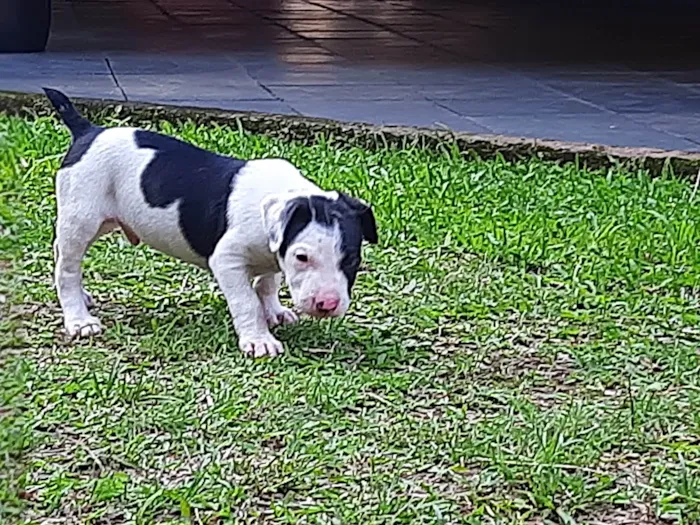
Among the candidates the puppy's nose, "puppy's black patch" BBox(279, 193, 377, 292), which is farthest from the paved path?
the puppy's nose

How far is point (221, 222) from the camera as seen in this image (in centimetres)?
307

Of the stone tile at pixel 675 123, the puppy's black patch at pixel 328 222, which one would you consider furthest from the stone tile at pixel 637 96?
the puppy's black patch at pixel 328 222

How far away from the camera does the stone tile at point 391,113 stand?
5.45 metres

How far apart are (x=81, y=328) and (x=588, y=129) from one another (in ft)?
9.36

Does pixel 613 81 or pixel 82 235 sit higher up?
pixel 82 235

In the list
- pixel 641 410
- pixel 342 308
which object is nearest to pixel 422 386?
pixel 342 308

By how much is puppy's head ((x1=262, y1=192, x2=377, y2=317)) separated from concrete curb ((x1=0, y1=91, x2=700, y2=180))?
221cm

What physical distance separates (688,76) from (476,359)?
177 inches

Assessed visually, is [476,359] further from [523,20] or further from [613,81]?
[523,20]

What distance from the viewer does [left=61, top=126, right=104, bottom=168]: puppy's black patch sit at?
3.22 metres

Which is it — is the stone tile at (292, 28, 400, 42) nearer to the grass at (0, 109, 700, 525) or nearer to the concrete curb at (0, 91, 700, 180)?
the concrete curb at (0, 91, 700, 180)

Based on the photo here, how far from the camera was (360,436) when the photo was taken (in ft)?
8.45

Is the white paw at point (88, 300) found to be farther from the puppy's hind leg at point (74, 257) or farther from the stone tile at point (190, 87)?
the stone tile at point (190, 87)

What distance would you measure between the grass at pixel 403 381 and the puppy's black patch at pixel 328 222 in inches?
9.8
